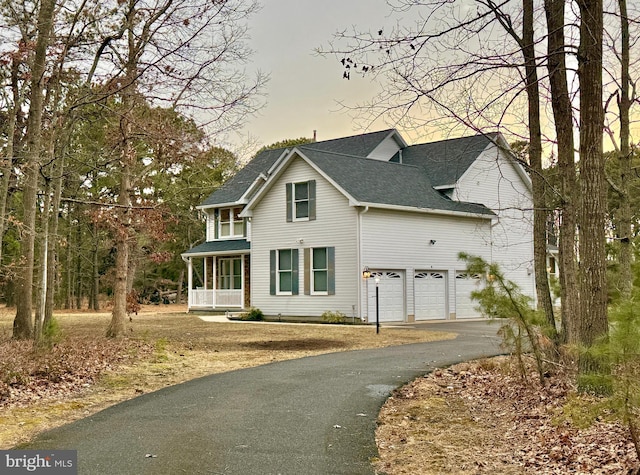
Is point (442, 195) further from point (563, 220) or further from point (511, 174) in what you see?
point (563, 220)

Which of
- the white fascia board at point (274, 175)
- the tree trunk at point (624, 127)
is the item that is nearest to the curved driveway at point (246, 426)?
the tree trunk at point (624, 127)

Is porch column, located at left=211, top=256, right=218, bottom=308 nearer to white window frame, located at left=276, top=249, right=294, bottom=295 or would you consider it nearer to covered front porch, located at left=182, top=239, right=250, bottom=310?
covered front porch, located at left=182, top=239, right=250, bottom=310

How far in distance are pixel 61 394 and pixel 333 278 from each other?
1554 centimetres

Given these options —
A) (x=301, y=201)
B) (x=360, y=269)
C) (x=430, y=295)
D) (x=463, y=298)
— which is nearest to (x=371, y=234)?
(x=360, y=269)

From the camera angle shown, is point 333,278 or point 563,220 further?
point 333,278

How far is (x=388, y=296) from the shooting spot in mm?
24391

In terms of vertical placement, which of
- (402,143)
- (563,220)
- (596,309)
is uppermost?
(402,143)

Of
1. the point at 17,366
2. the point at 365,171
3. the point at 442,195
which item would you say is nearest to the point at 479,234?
the point at 442,195

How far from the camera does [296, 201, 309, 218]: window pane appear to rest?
25.6m

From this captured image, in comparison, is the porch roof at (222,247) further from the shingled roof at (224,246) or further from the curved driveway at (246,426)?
the curved driveway at (246,426)

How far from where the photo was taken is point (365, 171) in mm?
26500

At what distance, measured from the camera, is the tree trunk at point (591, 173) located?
719 cm

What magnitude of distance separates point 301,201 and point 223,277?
824 cm

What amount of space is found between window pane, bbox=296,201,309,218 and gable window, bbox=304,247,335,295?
1.36 m
